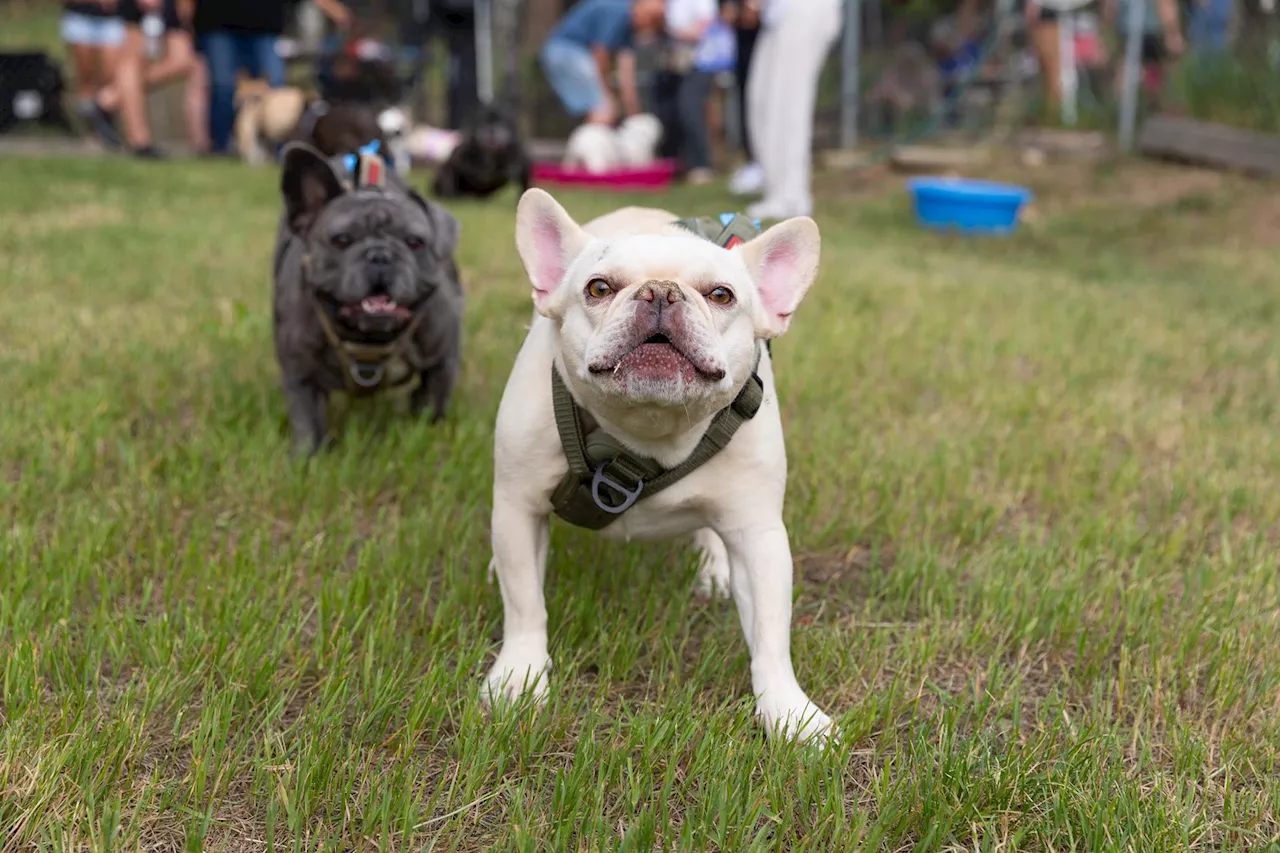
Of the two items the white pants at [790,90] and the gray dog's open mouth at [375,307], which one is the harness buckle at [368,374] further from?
the white pants at [790,90]

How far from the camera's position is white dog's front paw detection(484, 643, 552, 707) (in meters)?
2.28

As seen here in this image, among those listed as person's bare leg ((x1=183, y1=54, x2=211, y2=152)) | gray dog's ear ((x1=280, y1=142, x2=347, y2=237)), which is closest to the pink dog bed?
person's bare leg ((x1=183, y1=54, x2=211, y2=152))

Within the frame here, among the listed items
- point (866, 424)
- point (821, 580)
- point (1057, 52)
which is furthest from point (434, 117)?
point (821, 580)

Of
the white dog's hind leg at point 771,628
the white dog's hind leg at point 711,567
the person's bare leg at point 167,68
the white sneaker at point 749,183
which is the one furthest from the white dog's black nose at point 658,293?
the person's bare leg at point 167,68

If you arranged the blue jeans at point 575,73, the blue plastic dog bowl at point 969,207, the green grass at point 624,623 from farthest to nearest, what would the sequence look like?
the blue jeans at point 575,73 → the blue plastic dog bowl at point 969,207 → the green grass at point 624,623

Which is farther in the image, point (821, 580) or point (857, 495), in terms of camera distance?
point (857, 495)

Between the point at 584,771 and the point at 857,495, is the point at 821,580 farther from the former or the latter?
the point at 584,771

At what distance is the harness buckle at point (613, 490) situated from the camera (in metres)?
2.32

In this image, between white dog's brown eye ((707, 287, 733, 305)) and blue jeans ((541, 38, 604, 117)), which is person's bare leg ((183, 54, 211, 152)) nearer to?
blue jeans ((541, 38, 604, 117))

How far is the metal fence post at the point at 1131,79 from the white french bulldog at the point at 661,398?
1151 centimetres

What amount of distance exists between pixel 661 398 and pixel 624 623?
2.56ft

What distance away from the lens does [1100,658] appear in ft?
8.71

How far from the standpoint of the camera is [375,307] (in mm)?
3285

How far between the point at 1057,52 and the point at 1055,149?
97.2 inches
